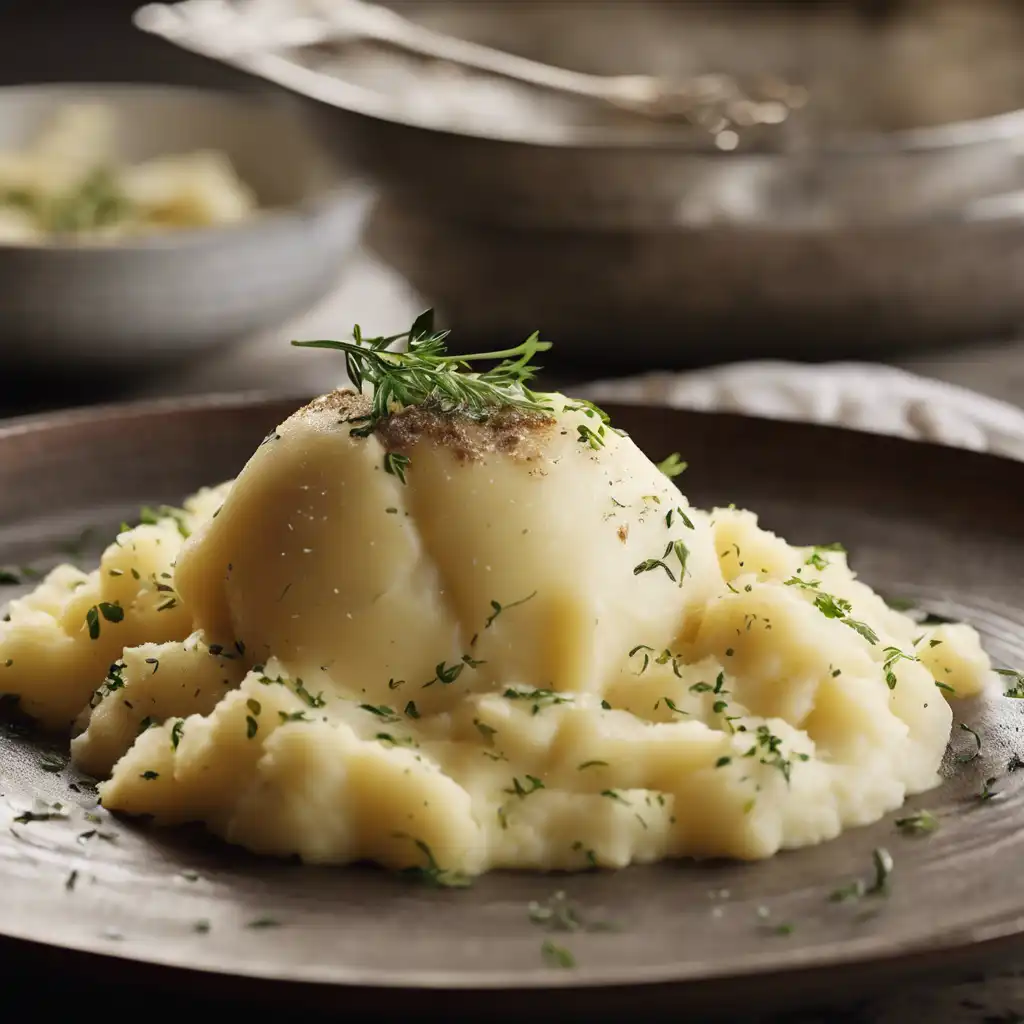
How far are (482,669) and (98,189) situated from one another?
5.13m

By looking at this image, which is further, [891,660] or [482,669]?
[891,660]

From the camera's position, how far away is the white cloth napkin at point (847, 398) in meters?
5.95

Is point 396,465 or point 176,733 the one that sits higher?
point 396,465

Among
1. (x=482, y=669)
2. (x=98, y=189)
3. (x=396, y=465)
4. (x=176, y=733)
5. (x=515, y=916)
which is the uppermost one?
(x=98, y=189)

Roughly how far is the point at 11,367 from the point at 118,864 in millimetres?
4187

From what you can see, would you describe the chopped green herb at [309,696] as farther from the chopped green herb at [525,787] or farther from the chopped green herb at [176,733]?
the chopped green herb at [525,787]

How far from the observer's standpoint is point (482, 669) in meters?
3.32

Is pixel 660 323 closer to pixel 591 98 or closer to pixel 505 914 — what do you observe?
pixel 591 98

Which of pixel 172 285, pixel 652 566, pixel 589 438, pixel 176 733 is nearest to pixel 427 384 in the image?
pixel 589 438

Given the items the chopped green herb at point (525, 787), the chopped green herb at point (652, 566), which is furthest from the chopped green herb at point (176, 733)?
the chopped green herb at point (652, 566)

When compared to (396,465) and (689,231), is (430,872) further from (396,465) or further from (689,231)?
(689,231)

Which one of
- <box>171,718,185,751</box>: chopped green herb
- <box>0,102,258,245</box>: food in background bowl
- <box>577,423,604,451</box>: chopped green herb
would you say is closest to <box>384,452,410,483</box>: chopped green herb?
<box>577,423,604,451</box>: chopped green herb

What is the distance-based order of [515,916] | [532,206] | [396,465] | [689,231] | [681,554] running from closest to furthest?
[515,916], [396,465], [681,554], [689,231], [532,206]

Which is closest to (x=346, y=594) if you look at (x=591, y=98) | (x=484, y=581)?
(x=484, y=581)
